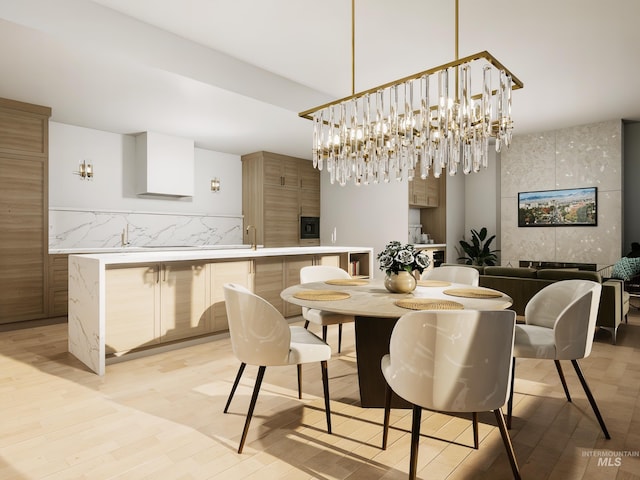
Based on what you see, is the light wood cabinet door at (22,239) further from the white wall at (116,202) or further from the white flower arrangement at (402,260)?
the white flower arrangement at (402,260)

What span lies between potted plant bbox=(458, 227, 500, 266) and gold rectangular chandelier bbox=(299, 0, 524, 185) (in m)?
4.91

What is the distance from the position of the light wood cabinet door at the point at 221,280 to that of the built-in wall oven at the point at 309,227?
132 inches

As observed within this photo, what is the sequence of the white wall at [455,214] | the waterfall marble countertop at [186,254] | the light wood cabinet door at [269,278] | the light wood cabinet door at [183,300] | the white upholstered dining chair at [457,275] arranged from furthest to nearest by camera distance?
the white wall at [455,214], the light wood cabinet door at [269,278], the light wood cabinet door at [183,300], the white upholstered dining chair at [457,275], the waterfall marble countertop at [186,254]

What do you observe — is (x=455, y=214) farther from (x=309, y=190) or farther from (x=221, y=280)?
(x=221, y=280)

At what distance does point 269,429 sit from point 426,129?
2039 millimetres

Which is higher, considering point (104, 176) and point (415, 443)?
point (104, 176)

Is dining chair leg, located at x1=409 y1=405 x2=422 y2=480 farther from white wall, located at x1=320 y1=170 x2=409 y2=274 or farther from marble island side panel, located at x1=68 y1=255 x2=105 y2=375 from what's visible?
white wall, located at x1=320 y1=170 x2=409 y2=274

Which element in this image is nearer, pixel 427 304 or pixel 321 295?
pixel 427 304

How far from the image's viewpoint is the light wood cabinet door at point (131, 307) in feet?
10.4

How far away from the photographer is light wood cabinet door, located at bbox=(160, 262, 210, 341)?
3.53 meters

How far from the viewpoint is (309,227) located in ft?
24.7

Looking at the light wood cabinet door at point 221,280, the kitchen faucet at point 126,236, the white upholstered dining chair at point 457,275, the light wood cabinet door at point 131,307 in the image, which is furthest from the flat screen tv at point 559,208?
the kitchen faucet at point 126,236

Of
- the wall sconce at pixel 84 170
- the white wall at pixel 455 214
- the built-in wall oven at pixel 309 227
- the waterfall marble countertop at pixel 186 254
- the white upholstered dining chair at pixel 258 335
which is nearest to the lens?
the white upholstered dining chair at pixel 258 335

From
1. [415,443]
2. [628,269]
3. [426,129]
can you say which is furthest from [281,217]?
[415,443]
